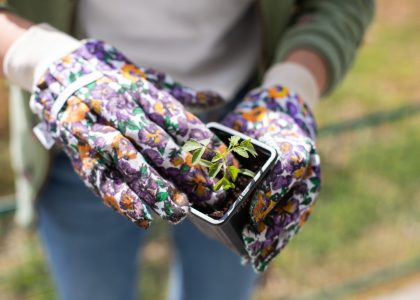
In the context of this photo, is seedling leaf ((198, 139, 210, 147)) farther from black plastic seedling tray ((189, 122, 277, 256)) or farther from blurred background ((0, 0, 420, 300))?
blurred background ((0, 0, 420, 300))

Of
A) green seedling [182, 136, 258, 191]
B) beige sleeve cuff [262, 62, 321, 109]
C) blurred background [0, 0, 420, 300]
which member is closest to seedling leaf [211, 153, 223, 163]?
green seedling [182, 136, 258, 191]

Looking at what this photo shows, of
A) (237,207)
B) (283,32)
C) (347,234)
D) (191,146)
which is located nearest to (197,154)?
(191,146)

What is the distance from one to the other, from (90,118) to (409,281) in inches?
86.7

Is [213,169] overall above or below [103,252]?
above

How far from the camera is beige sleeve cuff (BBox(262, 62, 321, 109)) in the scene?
4.28 ft

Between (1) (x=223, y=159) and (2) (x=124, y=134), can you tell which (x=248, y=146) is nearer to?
(1) (x=223, y=159)

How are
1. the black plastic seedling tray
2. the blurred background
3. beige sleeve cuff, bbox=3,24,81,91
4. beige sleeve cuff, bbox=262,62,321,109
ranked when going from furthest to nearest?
the blurred background < beige sleeve cuff, bbox=262,62,321,109 < beige sleeve cuff, bbox=3,24,81,91 < the black plastic seedling tray

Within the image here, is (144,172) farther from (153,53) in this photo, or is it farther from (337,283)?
(337,283)

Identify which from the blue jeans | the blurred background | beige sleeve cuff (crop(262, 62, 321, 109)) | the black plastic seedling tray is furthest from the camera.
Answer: the blurred background

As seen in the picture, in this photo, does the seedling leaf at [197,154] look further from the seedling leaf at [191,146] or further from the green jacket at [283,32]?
the green jacket at [283,32]

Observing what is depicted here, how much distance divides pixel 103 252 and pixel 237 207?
2.37 ft

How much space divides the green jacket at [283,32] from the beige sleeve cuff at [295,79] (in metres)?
0.08

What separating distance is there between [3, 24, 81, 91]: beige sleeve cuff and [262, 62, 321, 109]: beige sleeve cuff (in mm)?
464

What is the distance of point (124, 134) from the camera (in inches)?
40.4
